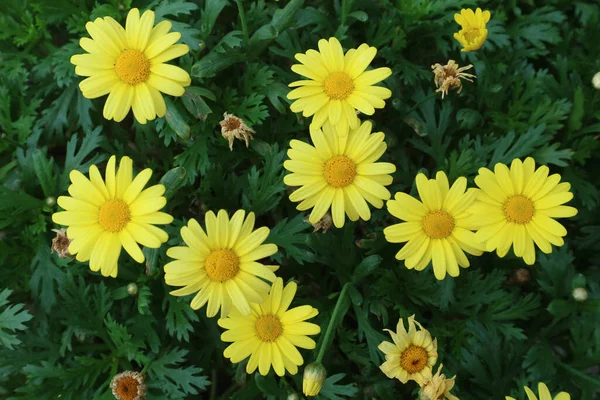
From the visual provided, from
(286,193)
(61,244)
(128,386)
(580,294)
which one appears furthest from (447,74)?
(128,386)

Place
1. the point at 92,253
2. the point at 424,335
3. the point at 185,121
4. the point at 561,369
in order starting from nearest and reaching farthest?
the point at 92,253
the point at 424,335
the point at 185,121
the point at 561,369

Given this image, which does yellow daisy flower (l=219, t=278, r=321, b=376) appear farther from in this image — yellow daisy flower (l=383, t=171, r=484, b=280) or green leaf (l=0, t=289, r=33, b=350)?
green leaf (l=0, t=289, r=33, b=350)

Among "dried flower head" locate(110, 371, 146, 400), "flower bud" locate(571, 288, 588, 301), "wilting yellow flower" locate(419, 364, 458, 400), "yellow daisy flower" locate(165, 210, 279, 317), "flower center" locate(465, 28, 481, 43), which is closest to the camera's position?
"yellow daisy flower" locate(165, 210, 279, 317)

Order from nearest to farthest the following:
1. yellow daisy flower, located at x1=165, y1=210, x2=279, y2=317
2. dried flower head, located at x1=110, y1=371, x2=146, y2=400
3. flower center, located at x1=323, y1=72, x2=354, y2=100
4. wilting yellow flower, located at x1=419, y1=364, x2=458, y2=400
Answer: yellow daisy flower, located at x1=165, y1=210, x2=279, y2=317 → wilting yellow flower, located at x1=419, y1=364, x2=458, y2=400 → flower center, located at x1=323, y1=72, x2=354, y2=100 → dried flower head, located at x1=110, y1=371, x2=146, y2=400

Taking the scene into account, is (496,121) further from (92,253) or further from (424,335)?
A: (92,253)

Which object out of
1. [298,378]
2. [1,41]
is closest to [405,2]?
[298,378]

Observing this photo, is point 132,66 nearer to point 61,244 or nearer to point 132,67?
point 132,67

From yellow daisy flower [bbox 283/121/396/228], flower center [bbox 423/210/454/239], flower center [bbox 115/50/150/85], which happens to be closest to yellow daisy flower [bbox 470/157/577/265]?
flower center [bbox 423/210/454/239]
